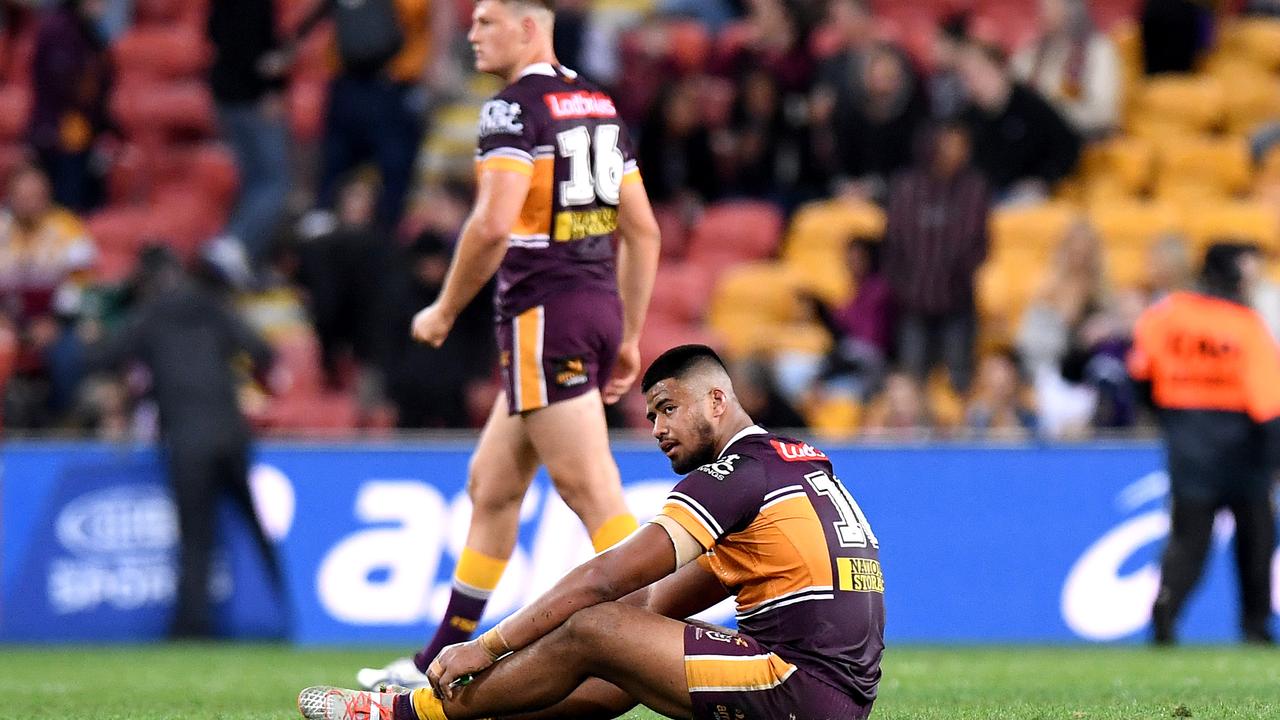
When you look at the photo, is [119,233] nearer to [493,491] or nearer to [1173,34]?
[1173,34]

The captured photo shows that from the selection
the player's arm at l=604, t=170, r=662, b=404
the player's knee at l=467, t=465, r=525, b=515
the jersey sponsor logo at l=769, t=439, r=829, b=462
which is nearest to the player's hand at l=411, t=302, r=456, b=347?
the player's knee at l=467, t=465, r=525, b=515

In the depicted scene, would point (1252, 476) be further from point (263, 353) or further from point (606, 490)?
point (263, 353)

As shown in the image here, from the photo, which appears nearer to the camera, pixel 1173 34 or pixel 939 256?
pixel 939 256

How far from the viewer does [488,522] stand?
7383mm

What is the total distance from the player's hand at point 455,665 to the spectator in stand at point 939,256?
871cm

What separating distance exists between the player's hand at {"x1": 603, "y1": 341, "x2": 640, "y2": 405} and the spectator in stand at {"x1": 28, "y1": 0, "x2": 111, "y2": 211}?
36.8 feet

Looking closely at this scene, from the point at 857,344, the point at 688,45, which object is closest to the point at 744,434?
the point at 857,344

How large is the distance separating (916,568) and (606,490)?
5.37m

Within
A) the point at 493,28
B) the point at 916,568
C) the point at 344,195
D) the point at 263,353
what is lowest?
the point at 916,568

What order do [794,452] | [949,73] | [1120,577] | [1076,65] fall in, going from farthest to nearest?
[1076,65], [949,73], [1120,577], [794,452]

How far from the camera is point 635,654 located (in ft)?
18.1

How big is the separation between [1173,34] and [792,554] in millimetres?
12489

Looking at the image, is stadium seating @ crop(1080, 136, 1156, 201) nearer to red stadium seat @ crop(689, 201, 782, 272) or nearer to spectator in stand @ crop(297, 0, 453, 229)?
red stadium seat @ crop(689, 201, 782, 272)

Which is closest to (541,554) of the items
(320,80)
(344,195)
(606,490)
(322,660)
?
(322,660)
